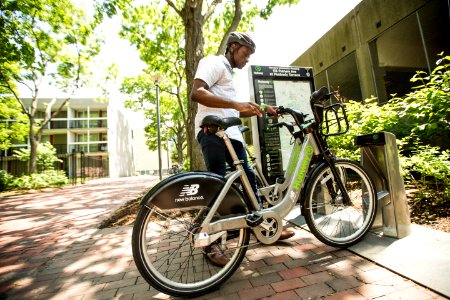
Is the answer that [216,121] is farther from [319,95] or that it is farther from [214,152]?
[319,95]

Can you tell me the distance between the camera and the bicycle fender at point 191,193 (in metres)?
1.93

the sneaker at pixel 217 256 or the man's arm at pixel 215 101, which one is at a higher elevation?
the man's arm at pixel 215 101

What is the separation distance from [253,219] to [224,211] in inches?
10.5

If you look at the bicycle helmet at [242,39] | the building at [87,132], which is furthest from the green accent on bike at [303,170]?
the building at [87,132]

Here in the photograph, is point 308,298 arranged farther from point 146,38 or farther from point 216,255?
point 146,38

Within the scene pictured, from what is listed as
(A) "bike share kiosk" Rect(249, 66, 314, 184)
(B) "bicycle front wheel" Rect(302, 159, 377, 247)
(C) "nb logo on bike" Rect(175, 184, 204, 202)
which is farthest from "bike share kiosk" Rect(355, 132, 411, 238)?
(C) "nb logo on bike" Rect(175, 184, 204, 202)

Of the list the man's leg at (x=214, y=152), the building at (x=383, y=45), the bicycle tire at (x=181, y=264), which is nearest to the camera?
the bicycle tire at (x=181, y=264)

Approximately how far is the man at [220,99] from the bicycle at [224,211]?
169mm

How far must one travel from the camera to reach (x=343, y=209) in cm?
274

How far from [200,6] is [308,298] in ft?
21.2

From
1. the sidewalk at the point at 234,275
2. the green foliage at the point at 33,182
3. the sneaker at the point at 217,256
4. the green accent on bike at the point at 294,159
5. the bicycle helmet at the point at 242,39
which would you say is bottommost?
the sidewalk at the point at 234,275

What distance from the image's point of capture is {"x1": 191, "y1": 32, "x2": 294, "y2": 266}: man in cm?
226

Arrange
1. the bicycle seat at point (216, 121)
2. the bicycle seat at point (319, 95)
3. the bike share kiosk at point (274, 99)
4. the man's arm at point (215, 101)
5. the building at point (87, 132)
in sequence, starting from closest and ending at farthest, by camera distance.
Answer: the bicycle seat at point (216, 121)
the man's arm at point (215, 101)
the bicycle seat at point (319, 95)
the bike share kiosk at point (274, 99)
the building at point (87, 132)

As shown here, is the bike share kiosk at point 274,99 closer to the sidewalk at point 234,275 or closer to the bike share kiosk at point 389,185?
the sidewalk at point 234,275
